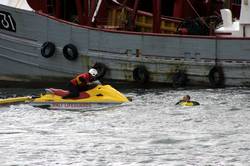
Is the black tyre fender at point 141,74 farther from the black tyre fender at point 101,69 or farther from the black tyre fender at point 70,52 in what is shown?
the black tyre fender at point 70,52

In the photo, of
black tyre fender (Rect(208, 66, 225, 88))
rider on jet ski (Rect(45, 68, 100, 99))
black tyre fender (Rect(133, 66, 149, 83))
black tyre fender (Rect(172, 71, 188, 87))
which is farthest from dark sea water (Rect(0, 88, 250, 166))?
black tyre fender (Rect(133, 66, 149, 83))

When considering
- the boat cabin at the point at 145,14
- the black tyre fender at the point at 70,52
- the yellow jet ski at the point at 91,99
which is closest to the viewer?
the yellow jet ski at the point at 91,99

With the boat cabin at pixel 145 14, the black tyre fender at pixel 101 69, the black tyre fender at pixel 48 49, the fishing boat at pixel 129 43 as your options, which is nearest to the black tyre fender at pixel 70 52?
the fishing boat at pixel 129 43

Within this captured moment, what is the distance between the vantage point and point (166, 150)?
20.8 meters

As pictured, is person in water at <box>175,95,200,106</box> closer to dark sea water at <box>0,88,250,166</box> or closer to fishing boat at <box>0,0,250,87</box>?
dark sea water at <box>0,88,250,166</box>

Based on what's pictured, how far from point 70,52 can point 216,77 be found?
20.7 feet

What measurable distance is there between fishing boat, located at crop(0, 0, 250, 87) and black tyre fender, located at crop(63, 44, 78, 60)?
0.13ft

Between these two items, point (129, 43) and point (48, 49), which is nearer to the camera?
point (129, 43)

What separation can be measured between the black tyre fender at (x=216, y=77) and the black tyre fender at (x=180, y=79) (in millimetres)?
1056

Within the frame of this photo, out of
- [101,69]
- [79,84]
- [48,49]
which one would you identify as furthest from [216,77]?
[48,49]

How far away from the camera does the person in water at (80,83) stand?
89.3 ft

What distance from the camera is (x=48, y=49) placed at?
3581cm

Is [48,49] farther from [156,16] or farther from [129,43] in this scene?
[156,16]

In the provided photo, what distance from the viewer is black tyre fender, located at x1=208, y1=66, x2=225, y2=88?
32594 millimetres
